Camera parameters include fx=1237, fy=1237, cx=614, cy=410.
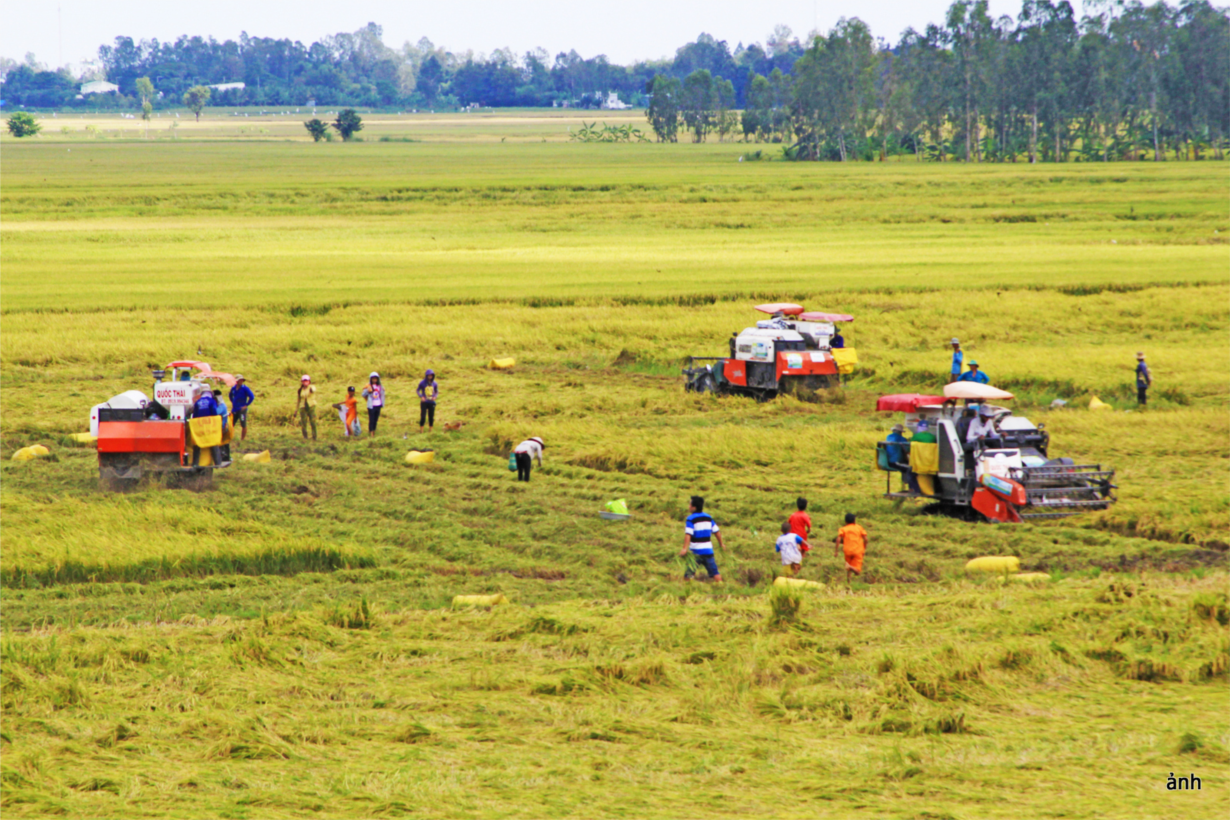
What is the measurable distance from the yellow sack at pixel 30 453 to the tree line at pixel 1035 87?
423 feet

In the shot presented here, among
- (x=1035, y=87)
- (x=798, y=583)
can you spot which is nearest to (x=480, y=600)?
(x=798, y=583)

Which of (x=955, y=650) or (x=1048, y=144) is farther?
(x=1048, y=144)

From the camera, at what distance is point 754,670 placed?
1288 centimetres

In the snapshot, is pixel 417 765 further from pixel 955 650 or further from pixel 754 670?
pixel 955 650

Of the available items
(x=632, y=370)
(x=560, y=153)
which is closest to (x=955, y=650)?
(x=632, y=370)

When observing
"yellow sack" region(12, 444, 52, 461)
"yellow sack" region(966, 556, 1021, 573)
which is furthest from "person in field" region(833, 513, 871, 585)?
"yellow sack" region(12, 444, 52, 461)

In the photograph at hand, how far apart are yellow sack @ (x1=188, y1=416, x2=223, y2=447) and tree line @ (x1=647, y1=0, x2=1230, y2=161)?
129 meters

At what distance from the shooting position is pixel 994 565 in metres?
17.5

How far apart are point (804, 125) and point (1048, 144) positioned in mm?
30398

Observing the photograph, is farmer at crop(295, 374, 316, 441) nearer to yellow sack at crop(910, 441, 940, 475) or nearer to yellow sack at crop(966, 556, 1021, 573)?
yellow sack at crop(910, 441, 940, 475)

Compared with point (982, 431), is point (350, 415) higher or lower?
lower

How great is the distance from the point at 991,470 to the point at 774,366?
12.3 m

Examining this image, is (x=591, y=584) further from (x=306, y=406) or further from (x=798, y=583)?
(x=306, y=406)

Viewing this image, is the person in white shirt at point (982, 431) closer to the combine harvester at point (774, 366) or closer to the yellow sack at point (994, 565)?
the yellow sack at point (994, 565)
